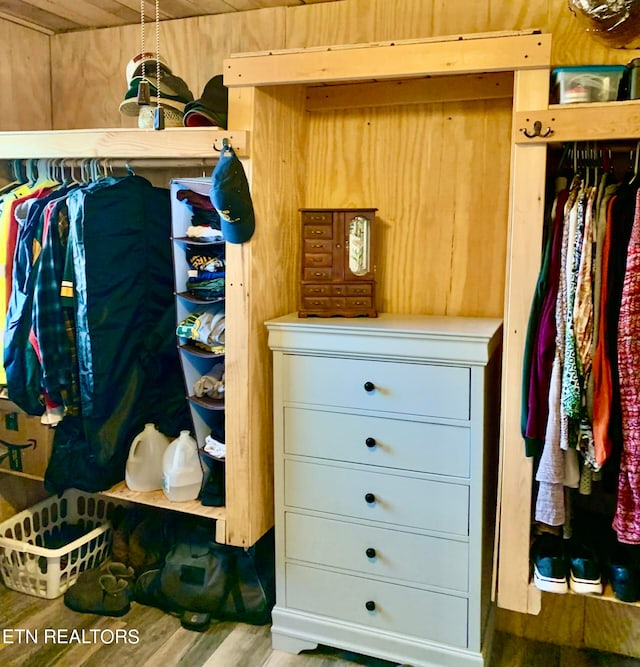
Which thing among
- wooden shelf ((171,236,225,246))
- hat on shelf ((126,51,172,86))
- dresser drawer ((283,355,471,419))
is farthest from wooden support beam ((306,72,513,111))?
dresser drawer ((283,355,471,419))

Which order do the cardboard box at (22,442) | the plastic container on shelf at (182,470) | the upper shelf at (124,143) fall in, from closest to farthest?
the upper shelf at (124,143)
the plastic container on shelf at (182,470)
the cardboard box at (22,442)

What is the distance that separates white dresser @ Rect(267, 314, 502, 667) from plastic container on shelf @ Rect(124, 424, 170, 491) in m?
0.47

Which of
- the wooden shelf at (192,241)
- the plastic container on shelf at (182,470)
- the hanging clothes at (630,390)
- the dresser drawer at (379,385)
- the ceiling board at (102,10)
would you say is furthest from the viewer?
the ceiling board at (102,10)

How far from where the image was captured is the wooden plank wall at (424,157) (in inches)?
85.1

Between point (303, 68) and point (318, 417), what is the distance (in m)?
1.04

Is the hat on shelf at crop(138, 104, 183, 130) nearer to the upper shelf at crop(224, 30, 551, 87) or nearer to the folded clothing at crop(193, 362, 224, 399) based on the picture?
the upper shelf at crop(224, 30, 551, 87)

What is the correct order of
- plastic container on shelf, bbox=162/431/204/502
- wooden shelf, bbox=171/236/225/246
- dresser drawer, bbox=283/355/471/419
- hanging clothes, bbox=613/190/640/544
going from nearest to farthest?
hanging clothes, bbox=613/190/640/544 → dresser drawer, bbox=283/355/471/419 → wooden shelf, bbox=171/236/225/246 → plastic container on shelf, bbox=162/431/204/502

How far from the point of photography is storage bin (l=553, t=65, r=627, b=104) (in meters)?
1.74

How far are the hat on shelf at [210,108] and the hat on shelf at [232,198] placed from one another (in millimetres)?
156

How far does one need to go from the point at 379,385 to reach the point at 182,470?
75 cm

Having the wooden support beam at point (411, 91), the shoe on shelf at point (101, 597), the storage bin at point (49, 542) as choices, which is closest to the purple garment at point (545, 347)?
the wooden support beam at point (411, 91)

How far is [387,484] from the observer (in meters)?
2.02

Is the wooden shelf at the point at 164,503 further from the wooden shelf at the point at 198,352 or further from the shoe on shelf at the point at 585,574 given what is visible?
the shoe on shelf at the point at 585,574

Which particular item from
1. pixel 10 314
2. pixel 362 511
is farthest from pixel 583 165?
pixel 10 314
